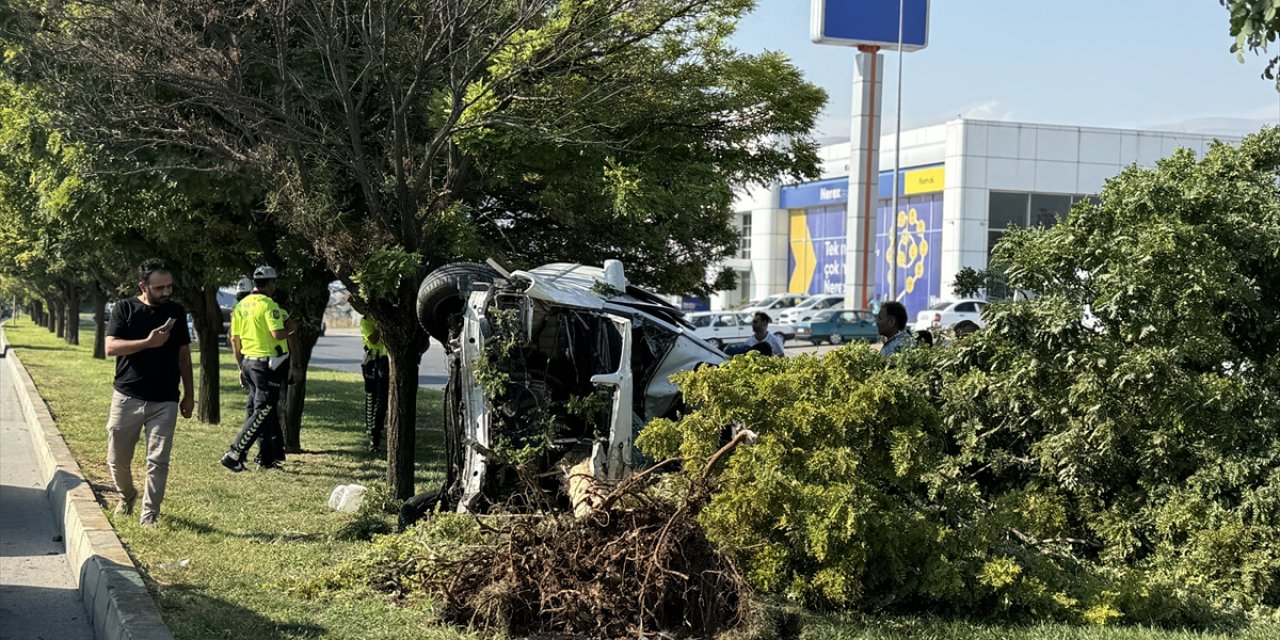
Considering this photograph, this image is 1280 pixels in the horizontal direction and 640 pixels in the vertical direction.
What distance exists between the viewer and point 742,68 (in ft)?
32.7

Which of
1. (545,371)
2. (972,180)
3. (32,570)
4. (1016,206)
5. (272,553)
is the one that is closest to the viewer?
(272,553)

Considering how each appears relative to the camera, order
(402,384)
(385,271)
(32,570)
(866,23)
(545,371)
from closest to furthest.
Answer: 1. (32,570)
2. (545,371)
3. (385,271)
4. (402,384)
5. (866,23)

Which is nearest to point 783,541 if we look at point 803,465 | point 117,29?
point 803,465

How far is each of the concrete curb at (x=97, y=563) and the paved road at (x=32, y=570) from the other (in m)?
0.08

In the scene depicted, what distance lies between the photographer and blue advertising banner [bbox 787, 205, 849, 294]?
56.4m

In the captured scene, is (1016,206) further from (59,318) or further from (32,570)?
(32,570)

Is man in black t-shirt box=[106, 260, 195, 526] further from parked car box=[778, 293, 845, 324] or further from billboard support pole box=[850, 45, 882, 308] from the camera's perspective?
parked car box=[778, 293, 845, 324]

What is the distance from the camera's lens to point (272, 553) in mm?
7859

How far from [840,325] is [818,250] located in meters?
16.4

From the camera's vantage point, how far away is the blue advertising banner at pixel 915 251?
50562 mm

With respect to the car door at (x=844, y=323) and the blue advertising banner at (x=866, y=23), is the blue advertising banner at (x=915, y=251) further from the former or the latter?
the blue advertising banner at (x=866, y=23)

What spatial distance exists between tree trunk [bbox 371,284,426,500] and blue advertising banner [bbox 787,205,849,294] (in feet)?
152

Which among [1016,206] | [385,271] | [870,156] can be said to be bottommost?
[385,271]

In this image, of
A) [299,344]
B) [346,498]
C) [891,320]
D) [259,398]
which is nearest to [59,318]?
[299,344]
